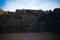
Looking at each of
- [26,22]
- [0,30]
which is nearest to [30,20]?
[26,22]

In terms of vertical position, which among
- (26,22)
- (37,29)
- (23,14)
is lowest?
(37,29)

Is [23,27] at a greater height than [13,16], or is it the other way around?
[13,16]

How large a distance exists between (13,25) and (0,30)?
0.86m

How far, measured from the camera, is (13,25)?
6.88 m

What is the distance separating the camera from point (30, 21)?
276 inches

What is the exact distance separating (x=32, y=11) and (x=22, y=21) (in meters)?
0.95

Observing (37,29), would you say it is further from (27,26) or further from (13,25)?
(13,25)

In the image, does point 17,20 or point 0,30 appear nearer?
point 0,30

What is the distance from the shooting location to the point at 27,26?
6961mm

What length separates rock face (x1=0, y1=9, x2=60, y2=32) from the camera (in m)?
6.80

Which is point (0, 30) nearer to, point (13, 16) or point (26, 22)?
point (13, 16)

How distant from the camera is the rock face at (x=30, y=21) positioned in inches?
268

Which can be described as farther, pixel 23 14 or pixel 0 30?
pixel 23 14

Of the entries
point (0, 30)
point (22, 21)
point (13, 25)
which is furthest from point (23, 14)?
point (0, 30)
